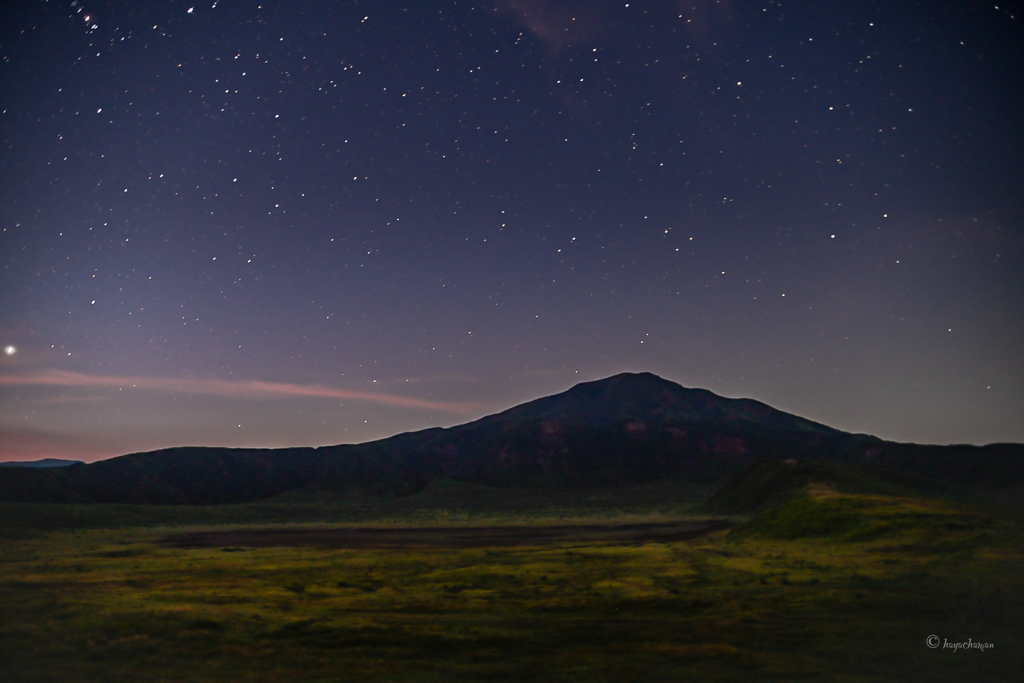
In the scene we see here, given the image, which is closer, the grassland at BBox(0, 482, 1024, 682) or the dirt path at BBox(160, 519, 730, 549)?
the grassland at BBox(0, 482, 1024, 682)

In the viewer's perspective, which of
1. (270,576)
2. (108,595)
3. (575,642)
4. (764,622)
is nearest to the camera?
(575,642)

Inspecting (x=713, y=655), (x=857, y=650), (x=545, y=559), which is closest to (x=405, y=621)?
(x=713, y=655)

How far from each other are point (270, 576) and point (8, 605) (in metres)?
12.2

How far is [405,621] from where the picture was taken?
80.7 feet

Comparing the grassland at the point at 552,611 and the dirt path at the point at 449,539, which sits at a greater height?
the grassland at the point at 552,611

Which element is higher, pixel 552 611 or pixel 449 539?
pixel 552 611

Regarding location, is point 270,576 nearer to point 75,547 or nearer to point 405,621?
point 405,621

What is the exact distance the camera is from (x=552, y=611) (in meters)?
26.2

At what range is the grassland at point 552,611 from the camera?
726 inches

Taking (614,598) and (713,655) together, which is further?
(614,598)

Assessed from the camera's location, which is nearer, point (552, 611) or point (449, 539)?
point (552, 611)

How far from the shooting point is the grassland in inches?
726

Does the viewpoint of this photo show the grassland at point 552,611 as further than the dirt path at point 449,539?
No

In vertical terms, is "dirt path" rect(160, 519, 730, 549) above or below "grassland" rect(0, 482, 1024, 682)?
below
